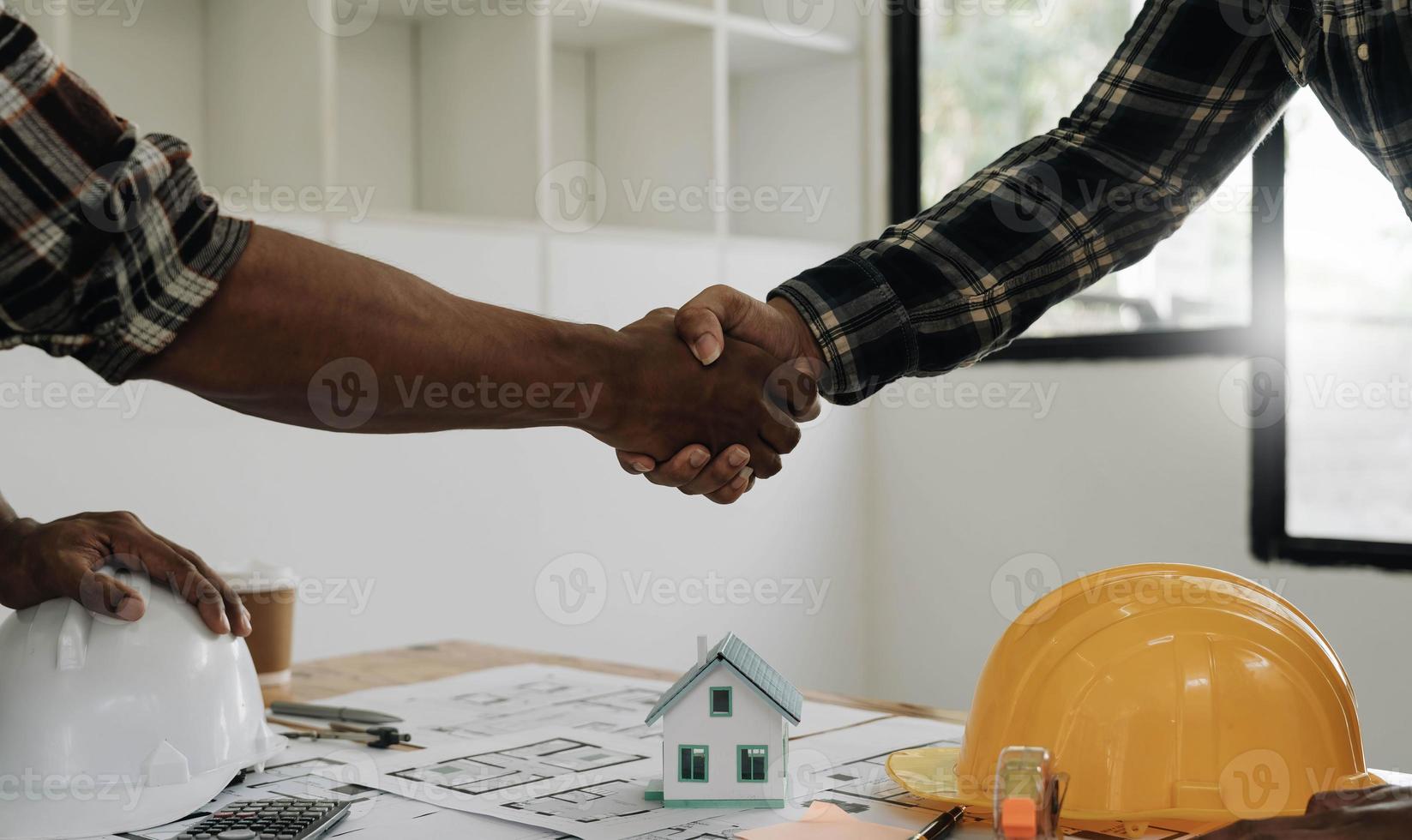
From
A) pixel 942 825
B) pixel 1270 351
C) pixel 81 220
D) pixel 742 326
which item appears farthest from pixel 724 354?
pixel 1270 351

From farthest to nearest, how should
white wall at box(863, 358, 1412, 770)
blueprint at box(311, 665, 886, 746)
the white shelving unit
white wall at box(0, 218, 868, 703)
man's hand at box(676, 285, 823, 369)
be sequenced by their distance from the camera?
white wall at box(863, 358, 1412, 770) → the white shelving unit → white wall at box(0, 218, 868, 703) → man's hand at box(676, 285, 823, 369) → blueprint at box(311, 665, 886, 746)

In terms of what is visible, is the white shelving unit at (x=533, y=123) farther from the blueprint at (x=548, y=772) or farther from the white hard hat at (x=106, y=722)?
the white hard hat at (x=106, y=722)

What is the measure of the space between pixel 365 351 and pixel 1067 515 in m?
2.18

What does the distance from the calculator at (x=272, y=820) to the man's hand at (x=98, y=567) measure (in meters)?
0.16

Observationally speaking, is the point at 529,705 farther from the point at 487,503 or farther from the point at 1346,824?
the point at 487,503

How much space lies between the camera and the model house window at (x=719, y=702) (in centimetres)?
103

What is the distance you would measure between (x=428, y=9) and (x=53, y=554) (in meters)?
1.79

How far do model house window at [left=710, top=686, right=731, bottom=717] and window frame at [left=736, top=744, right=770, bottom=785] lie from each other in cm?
3

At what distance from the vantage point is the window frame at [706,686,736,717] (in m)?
1.03

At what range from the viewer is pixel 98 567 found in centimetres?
106

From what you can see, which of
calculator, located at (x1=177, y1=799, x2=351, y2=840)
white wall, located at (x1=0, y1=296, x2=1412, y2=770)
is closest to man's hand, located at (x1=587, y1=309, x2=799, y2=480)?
calculator, located at (x1=177, y1=799, x2=351, y2=840)

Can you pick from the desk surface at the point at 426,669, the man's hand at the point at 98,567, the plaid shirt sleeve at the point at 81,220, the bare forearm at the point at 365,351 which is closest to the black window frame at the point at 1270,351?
the desk surface at the point at 426,669

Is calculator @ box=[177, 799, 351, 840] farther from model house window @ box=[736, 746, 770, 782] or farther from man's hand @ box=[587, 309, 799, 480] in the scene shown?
man's hand @ box=[587, 309, 799, 480]

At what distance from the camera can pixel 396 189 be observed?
263 centimetres
